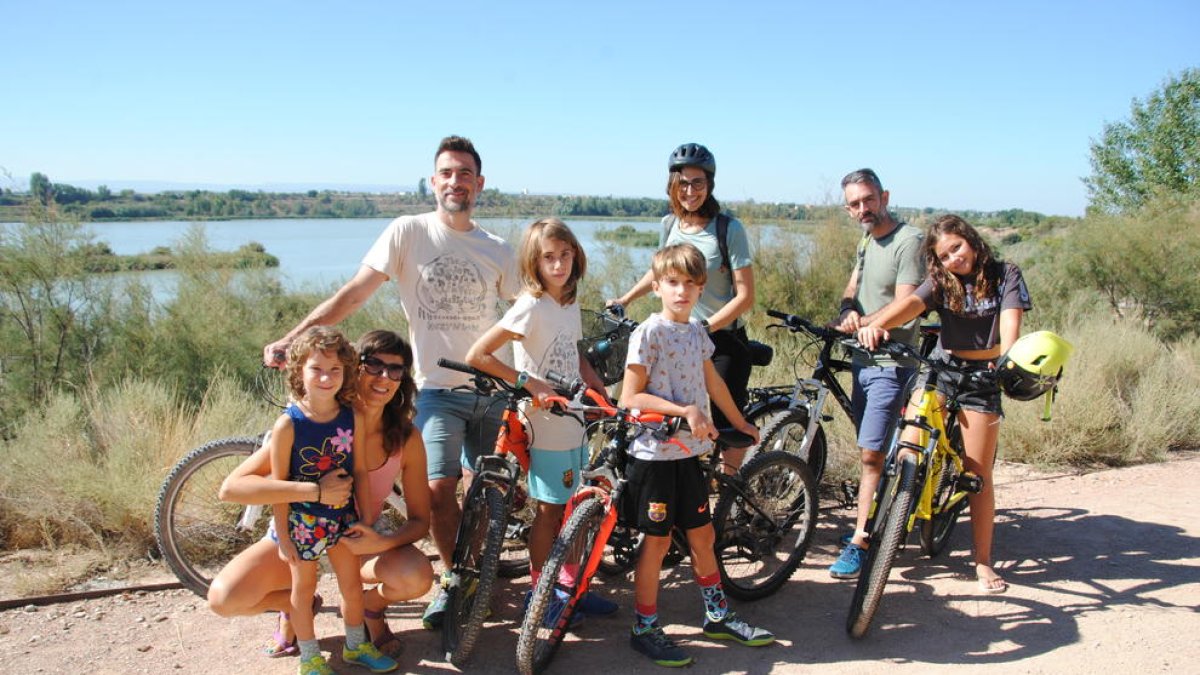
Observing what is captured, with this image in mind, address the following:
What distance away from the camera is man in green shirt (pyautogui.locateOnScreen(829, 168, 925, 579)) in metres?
4.48

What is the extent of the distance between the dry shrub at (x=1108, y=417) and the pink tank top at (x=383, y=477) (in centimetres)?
524

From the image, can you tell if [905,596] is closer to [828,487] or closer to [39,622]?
[828,487]

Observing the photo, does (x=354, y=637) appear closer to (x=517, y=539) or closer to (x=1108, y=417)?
(x=517, y=539)

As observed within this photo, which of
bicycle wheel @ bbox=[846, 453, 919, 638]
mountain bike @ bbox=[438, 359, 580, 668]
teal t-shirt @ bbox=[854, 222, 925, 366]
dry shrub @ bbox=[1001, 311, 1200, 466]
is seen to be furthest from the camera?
dry shrub @ bbox=[1001, 311, 1200, 466]

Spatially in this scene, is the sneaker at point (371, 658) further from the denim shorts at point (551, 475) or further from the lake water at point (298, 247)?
the lake water at point (298, 247)

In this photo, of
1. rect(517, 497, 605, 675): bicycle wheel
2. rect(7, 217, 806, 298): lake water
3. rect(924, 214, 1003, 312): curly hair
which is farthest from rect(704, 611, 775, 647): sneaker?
rect(7, 217, 806, 298): lake water

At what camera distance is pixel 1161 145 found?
27.8 meters

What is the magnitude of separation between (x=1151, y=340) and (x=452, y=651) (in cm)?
899

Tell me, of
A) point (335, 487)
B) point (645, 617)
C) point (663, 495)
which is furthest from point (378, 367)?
point (645, 617)

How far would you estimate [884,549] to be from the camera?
371 centimetres

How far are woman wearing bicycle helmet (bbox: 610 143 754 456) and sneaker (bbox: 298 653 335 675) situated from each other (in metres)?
2.22

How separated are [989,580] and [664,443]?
2129mm

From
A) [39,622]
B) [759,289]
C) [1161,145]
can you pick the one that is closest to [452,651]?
[39,622]

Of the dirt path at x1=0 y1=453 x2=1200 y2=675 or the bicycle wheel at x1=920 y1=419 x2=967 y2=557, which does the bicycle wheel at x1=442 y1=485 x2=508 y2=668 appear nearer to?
the dirt path at x1=0 y1=453 x2=1200 y2=675
